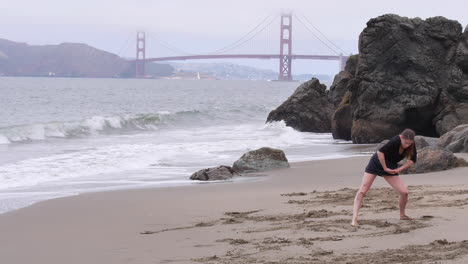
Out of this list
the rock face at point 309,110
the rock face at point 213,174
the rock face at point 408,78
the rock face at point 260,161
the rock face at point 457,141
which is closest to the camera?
the rock face at point 213,174

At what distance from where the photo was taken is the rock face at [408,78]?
2009 cm

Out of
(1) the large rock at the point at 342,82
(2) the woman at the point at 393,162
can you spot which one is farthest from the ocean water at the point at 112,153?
(2) the woman at the point at 393,162

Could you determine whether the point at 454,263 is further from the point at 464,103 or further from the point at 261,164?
the point at 464,103

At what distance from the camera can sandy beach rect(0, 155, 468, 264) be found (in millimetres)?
6484

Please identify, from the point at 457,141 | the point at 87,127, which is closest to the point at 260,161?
the point at 457,141

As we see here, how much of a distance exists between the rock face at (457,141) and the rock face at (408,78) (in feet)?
13.2

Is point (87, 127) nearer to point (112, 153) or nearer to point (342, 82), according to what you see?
point (342, 82)

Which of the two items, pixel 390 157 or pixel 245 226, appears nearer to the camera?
pixel 390 157

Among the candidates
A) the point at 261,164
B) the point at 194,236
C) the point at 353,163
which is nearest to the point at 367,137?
the point at 353,163

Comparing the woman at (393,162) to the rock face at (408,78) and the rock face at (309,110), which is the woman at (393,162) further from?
the rock face at (309,110)

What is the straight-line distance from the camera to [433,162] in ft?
39.8

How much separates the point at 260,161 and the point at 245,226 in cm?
608

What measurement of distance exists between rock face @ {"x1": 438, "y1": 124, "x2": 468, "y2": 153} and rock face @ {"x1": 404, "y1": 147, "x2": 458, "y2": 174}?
92.7 inches

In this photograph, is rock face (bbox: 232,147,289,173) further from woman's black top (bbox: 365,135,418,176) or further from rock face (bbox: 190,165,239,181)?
woman's black top (bbox: 365,135,418,176)
